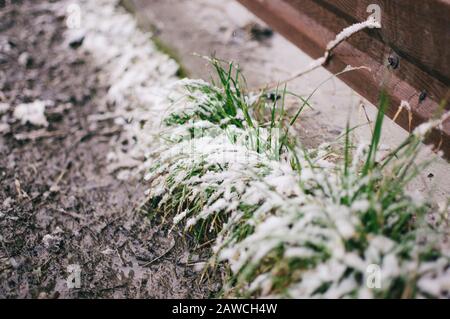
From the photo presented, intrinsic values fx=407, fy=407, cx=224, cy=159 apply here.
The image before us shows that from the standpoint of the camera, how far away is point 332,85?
2863 millimetres

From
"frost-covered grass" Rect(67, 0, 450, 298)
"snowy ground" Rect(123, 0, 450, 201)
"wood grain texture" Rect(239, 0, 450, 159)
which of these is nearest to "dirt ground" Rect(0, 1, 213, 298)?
"frost-covered grass" Rect(67, 0, 450, 298)

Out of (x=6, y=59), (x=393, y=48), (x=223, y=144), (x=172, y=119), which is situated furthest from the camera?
(x=6, y=59)

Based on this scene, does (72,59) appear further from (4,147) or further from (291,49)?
(291,49)

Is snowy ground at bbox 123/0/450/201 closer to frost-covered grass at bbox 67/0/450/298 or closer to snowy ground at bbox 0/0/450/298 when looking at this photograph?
snowy ground at bbox 0/0/450/298

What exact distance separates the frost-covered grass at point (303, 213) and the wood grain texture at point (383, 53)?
45 centimetres

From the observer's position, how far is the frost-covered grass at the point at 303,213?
1495 millimetres

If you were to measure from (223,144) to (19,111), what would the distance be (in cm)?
187

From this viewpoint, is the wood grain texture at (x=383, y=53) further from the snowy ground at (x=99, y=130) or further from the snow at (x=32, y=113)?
the snow at (x=32, y=113)

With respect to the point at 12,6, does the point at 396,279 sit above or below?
above

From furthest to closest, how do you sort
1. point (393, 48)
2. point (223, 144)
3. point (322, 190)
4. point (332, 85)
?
point (332, 85)
point (393, 48)
point (223, 144)
point (322, 190)

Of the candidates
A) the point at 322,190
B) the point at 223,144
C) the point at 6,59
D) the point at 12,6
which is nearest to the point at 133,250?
the point at 223,144

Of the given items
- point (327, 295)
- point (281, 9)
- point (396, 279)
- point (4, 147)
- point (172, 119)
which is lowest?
point (4, 147)

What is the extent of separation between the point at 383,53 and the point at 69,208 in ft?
6.96

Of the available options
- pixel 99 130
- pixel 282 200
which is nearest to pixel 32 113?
pixel 99 130
